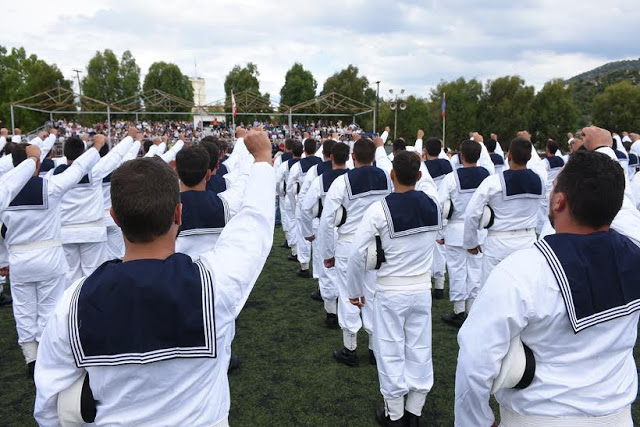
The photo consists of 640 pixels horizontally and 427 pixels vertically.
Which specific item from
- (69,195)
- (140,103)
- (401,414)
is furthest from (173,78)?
(401,414)

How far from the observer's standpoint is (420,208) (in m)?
4.20

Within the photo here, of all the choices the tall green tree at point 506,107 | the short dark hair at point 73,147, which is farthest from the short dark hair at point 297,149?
the tall green tree at point 506,107

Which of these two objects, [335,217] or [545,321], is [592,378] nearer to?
[545,321]

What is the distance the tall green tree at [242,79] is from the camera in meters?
65.5

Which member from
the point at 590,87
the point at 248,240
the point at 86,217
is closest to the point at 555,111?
the point at 86,217

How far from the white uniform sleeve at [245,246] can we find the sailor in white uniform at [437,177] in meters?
5.71

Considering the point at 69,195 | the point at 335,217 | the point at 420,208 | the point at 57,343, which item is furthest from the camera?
the point at 69,195

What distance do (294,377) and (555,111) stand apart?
54576 mm

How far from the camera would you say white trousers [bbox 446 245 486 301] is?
6840 millimetres

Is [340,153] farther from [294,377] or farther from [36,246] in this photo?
[36,246]

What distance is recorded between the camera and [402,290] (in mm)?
4184

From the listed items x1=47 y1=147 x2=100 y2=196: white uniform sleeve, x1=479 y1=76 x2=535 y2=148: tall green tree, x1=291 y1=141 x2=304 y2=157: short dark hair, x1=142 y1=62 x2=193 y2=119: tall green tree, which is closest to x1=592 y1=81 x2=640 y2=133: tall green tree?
x1=479 y1=76 x2=535 y2=148: tall green tree

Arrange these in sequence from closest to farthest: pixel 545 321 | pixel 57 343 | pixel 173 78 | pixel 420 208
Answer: pixel 57 343 < pixel 545 321 < pixel 420 208 < pixel 173 78

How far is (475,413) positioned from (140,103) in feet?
88.9
